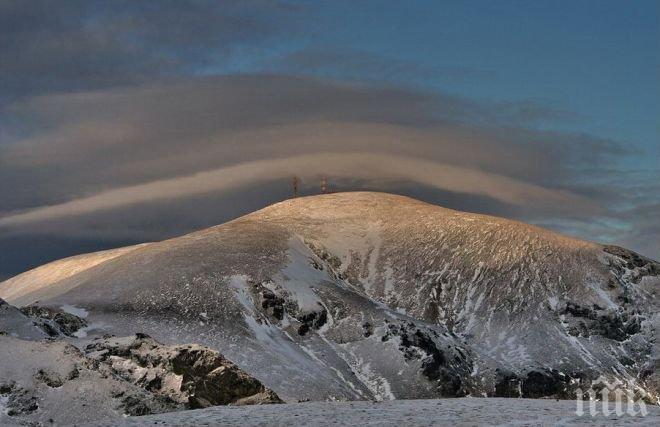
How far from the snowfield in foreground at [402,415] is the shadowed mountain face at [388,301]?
241ft

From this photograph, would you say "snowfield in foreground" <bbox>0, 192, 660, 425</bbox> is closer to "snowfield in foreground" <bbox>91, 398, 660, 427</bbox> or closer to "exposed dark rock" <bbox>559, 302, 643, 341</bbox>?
"exposed dark rock" <bbox>559, 302, 643, 341</bbox>

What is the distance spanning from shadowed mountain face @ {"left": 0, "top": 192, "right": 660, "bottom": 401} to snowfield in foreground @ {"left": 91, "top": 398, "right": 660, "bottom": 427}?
73420 mm

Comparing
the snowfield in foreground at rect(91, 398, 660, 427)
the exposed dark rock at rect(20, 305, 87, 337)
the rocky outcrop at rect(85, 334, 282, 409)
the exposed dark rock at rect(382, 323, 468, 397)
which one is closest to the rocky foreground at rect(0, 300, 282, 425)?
the rocky outcrop at rect(85, 334, 282, 409)

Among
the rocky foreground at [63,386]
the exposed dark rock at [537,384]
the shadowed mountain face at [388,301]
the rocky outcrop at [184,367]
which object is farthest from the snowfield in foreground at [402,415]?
the exposed dark rock at [537,384]

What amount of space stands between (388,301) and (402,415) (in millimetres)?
125109

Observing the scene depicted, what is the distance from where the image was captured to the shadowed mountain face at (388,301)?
419ft

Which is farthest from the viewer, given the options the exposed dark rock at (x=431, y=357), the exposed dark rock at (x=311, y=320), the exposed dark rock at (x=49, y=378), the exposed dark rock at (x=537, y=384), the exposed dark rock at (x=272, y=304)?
the exposed dark rock at (x=537, y=384)

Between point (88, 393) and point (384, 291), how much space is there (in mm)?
116660

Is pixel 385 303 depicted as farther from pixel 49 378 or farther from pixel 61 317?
pixel 49 378

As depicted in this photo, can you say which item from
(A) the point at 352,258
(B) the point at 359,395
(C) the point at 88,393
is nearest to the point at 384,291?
(A) the point at 352,258

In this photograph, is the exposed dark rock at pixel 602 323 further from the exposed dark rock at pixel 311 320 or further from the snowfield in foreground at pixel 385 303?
the exposed dark rock at pixel 311 320

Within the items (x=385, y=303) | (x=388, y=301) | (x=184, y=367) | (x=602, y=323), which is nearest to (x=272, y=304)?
(x=385, y=303)

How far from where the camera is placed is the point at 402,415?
35031mm

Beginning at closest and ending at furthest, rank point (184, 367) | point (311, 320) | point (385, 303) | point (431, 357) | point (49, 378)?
1. point (49, 378)
2. point (184, 367)
3. point (431, 357)
4. point (311, 320)
5. point (385, 303)
